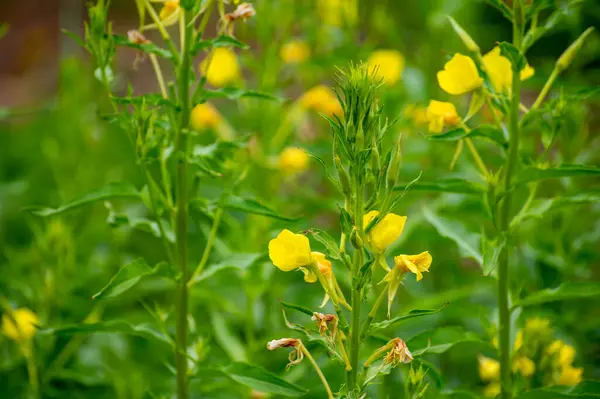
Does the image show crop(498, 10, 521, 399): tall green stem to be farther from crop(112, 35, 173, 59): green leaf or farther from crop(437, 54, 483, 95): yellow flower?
crop(112, 35, 173, 59): green leaf

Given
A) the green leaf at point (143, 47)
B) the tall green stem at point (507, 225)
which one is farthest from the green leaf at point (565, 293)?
the green leaf at point (143, 47)

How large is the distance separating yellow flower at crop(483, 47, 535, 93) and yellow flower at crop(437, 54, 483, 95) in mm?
76

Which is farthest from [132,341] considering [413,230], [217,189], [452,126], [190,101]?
[452,126]

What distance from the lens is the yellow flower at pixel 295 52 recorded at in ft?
7.86

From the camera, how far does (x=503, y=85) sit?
1354 millimetres

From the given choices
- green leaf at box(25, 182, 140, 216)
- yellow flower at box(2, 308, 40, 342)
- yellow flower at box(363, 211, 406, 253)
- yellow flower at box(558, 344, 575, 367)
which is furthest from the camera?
yellow flower at box(2, 308, 40, 342)

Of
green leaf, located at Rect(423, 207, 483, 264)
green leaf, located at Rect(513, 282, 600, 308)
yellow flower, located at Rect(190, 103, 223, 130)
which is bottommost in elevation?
green leaf, located at Rect(513, 282, 600, 308)

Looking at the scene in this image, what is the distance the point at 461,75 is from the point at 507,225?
300 millimetres

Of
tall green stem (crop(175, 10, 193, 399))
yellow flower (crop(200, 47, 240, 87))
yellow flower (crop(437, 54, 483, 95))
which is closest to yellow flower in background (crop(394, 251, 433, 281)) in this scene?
yellow flower (crop(437, 54, 483, 95))

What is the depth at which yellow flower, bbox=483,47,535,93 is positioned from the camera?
134 centimetres

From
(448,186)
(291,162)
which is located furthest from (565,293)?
(291,162)

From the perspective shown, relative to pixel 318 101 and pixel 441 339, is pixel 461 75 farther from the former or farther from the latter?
pixel 318 101

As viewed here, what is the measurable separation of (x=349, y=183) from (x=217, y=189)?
5.50ft

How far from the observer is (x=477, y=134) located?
1270mm
